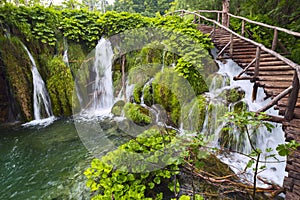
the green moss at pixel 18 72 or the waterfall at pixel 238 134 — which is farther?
the green moss at pixel 18 72

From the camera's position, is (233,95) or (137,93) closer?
(233,95)

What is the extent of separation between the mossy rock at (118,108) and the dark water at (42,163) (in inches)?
81.2

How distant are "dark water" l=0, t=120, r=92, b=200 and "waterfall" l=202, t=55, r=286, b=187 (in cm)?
381

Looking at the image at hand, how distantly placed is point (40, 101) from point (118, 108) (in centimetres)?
365

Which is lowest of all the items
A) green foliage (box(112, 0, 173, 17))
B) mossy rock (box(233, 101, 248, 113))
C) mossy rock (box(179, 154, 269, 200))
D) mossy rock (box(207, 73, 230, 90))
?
mossy rock (box(179, 154, 269, 200))

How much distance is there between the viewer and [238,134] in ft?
16.7

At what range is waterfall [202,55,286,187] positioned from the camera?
4.29 m

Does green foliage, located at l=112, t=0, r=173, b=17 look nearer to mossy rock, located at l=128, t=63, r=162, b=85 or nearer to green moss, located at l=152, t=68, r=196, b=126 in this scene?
mossy rock, located at l=128, t=63, r=162, b=85

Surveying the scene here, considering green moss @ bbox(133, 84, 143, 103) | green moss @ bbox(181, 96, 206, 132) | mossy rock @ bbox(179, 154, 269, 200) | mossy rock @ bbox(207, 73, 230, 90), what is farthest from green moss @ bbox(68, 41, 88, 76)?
mossy rock @ bbox(179, 154, 269, 200)

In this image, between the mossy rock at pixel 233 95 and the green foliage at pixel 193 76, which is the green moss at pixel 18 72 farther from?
the mossy rock at pixel 233 95

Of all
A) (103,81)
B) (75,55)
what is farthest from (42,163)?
(75,55)

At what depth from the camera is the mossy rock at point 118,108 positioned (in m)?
8.52

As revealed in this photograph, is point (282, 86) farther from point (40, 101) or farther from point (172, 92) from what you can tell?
point (40, 101)

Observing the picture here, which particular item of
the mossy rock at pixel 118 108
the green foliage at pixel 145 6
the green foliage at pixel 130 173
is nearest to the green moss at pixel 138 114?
the mossy rock at pixel 118 108
